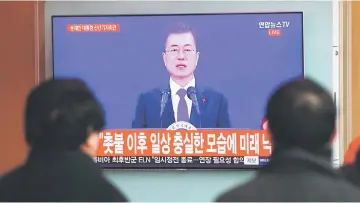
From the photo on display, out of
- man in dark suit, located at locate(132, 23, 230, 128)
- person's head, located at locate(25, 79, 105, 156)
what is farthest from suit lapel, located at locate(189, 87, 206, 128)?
person's head, located at locate(25, 79, 105, 156)

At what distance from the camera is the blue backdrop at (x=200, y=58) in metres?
4.03

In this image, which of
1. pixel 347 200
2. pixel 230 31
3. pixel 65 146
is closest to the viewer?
pixel 347 200

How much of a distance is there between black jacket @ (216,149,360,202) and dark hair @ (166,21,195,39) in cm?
234

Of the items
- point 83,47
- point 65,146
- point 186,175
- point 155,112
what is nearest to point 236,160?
point 186,175

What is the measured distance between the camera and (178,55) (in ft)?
13.5

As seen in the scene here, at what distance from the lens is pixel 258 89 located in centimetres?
406

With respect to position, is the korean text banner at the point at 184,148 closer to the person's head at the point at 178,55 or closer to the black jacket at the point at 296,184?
the person's head at the point at 178,55

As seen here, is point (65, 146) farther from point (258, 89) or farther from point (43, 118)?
point (258, 89)

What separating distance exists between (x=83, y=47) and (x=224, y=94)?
1.02 m

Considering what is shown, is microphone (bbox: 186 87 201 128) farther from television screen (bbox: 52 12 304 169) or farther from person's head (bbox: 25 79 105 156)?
person's head (bbox: 25 79 105 156)

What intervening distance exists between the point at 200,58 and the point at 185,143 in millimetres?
587

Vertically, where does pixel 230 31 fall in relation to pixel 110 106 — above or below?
above

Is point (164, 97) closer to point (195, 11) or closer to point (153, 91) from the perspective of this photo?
point (153, 91)

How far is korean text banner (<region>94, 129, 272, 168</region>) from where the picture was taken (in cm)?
409
